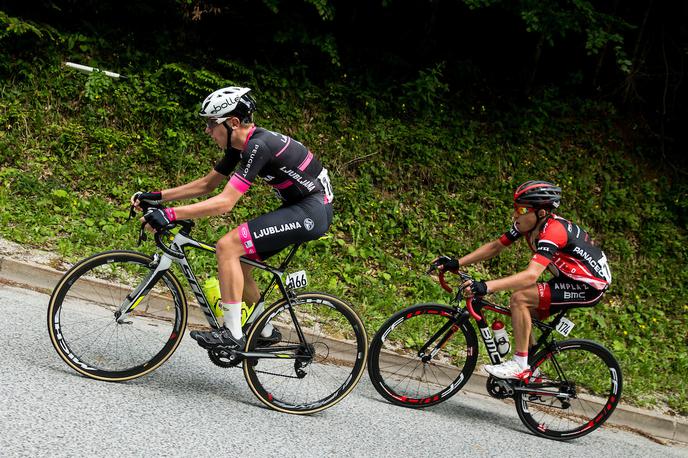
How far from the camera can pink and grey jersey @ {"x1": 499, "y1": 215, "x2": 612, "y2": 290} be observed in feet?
18.6

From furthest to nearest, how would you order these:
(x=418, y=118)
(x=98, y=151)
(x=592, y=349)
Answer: (x=418, y=118), (x=98, y=151), (x=592, y=349)

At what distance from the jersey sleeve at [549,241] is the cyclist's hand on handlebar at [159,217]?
2902mm

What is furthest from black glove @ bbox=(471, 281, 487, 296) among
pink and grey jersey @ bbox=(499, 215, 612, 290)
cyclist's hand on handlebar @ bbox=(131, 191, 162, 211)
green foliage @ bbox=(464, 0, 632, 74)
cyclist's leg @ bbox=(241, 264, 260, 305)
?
green foliage @ bbox=(464, 0, 632, 74)

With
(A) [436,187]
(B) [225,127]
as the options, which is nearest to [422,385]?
(B) [225,127]

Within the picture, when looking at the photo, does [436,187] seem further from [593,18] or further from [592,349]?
[592,349]

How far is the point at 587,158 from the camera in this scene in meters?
12.2

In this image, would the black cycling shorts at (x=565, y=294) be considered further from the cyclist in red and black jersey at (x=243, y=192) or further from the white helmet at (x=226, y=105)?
the white helmet at (x=226, y=105)

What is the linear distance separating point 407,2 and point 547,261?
891 cm

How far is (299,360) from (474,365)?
1681 mm

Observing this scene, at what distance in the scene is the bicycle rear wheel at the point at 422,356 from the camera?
589 cm

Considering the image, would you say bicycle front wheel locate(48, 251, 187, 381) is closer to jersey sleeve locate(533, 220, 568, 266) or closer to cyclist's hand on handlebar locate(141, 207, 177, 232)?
cyclist's hand on handlebar locate(141, 207, 177, 232)

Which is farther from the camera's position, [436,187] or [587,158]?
[587,158]

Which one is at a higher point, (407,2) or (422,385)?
(407,2)

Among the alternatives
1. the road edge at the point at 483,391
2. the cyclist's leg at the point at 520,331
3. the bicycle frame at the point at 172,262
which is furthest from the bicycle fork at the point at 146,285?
the cyclist's leg at the point at 520,331
